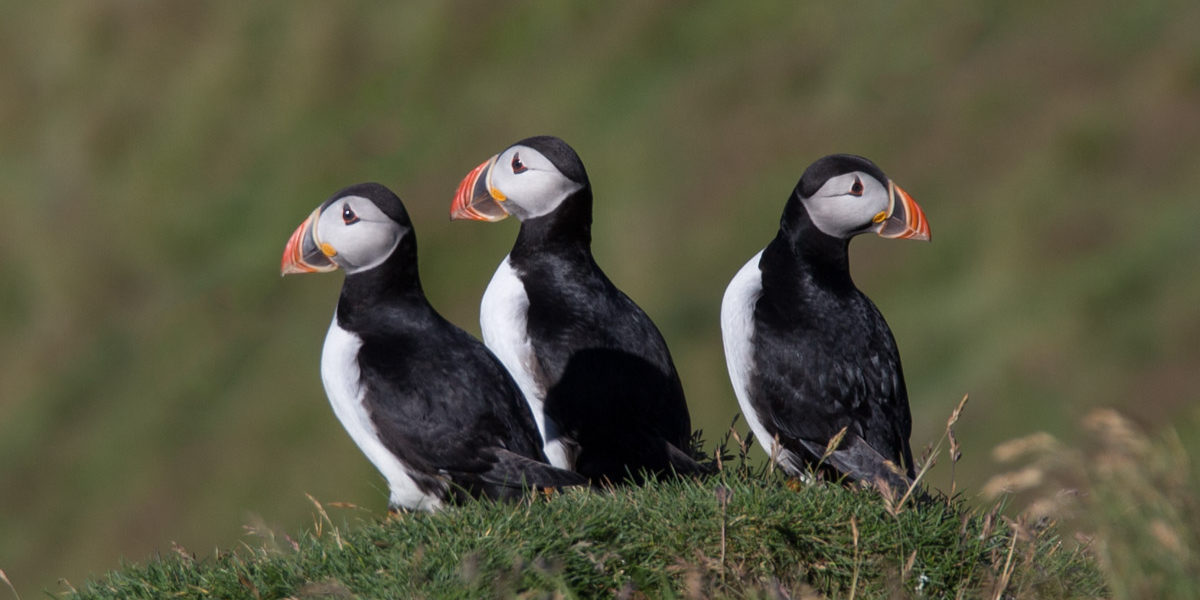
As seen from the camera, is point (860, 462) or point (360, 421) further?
point (360, 421)

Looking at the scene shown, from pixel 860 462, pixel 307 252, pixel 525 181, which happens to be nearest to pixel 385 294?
pixel 307 252

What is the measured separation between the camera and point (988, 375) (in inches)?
589

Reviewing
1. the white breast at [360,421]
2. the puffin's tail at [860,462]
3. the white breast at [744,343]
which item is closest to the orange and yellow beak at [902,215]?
the white breast at [744,343]

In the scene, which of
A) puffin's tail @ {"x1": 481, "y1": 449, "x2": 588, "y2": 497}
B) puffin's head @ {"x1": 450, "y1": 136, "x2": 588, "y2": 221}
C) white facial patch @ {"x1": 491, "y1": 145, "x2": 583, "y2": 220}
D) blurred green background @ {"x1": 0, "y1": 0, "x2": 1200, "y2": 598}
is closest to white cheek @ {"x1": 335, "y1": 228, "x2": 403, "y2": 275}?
puffin's head @ {"x1": 450, "y1": 136, "x2": 588, "y2": 221}

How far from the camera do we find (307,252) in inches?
235

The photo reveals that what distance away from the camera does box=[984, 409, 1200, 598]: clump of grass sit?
315 centimetres

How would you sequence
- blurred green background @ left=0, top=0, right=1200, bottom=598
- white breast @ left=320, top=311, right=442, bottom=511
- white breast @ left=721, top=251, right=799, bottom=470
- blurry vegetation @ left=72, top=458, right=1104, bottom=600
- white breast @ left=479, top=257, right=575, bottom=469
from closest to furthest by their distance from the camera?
1. blurry vegetation @ left=72, top=458, right=1104, bottom=600
2. white breast @ left=320, top=311, right=442, bottom=511
3. white breast @ left=721, top=251, right=799, bottom=470
4. white breast @ left=479, top=257, right=575, bottom=469
5. blurred green background @ left=0, top=0, right=1200, bottom=598

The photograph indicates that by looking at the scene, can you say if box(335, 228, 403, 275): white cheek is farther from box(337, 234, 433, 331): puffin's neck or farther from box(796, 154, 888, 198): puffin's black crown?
box(796, 154, 888, 198): puffin's black crown

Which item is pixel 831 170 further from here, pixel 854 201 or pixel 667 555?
pixel 667 555

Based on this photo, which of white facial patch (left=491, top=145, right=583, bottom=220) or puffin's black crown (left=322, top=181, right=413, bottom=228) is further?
white facial patch (left=491, top=145, right=583, bottom=220)

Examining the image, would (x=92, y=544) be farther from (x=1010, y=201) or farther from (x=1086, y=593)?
(x=1086, y=593)

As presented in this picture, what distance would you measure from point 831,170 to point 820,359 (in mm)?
804

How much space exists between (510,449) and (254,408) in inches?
645

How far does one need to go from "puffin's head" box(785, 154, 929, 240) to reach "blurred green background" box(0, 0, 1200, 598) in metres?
7.51
